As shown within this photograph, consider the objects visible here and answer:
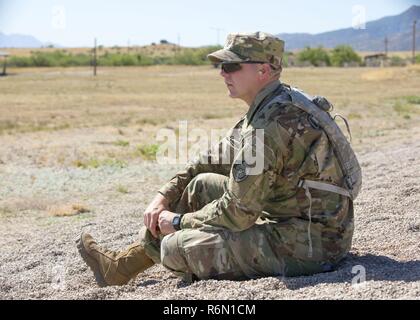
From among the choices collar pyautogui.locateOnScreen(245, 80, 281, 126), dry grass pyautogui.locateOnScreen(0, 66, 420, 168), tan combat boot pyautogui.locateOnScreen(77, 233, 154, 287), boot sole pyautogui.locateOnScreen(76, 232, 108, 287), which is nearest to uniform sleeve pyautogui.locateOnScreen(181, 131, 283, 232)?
collar pyautogui.locateOnScreen(245, 80, 281, 126)

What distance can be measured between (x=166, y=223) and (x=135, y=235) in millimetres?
2133

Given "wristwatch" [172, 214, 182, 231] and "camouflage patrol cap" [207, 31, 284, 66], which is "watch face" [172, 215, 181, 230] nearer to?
"wristwatch" [172, 214, 182, 231]

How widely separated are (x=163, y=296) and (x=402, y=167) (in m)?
5.23

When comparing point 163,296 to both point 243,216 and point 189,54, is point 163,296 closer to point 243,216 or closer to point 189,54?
point 243,216

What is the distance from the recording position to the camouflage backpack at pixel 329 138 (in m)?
3.69

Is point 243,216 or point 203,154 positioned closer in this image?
point 243,216

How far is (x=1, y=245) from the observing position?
6473 millimetres

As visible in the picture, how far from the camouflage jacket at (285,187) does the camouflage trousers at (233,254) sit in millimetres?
64

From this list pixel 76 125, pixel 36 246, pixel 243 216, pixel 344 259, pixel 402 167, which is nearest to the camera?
pixel 243 216

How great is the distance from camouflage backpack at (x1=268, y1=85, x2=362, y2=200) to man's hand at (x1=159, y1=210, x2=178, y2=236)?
29.6 inches

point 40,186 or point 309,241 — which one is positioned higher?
point 309,241

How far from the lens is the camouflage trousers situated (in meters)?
3.72

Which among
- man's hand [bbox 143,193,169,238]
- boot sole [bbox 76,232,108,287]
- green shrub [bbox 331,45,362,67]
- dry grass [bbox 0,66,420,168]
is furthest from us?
green shrub [bbox 331,45,362,67]

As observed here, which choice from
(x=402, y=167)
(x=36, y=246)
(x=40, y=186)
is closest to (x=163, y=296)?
(x=36, y=246)
